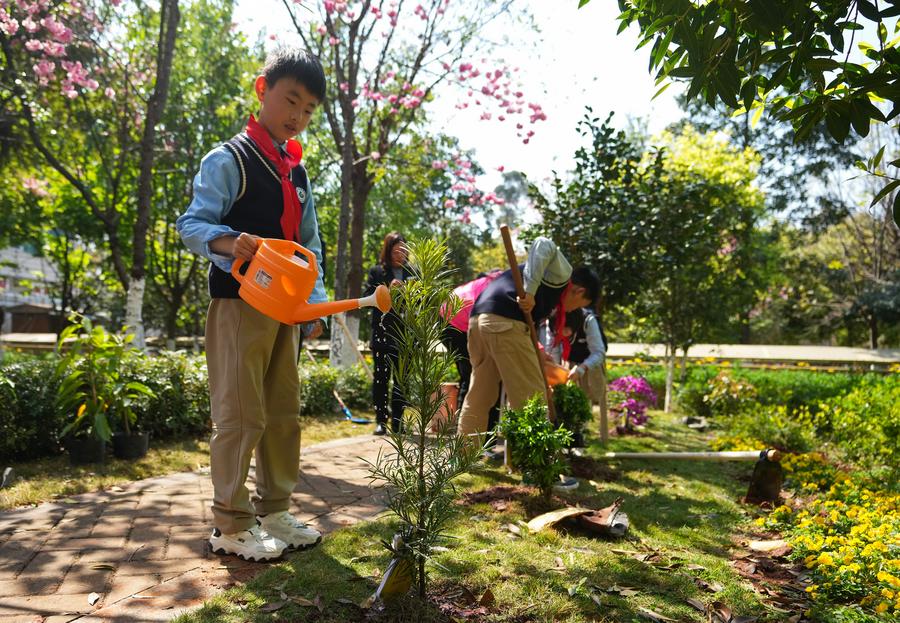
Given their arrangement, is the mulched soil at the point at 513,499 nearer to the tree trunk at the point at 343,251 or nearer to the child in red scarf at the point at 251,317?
the child in red scarf at the point at 251,317

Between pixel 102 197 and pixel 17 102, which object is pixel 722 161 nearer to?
pixel 17 102

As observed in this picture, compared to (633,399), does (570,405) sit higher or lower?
higher

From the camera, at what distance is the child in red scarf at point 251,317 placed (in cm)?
276

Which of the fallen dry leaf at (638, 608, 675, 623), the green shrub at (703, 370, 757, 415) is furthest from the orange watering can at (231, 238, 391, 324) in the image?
the green shrub at (703, 370, 757, 415)

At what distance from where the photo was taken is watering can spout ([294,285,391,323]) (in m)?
2.23

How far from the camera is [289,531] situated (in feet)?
9.89

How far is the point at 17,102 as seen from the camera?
12250 millimetres

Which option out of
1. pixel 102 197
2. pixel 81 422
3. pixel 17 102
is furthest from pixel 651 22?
pixel 102 197

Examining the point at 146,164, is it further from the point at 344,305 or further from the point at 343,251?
the point at 344,305

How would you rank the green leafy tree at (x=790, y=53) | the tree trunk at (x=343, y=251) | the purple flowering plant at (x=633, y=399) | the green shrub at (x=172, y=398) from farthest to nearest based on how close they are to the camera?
1. the tree trunk at (x=343, y=251)
2. the purple flowering plant at (x=633, y=399)
3. the green shrub at (x=172, y=398)
4. the green leafy tree at (x=790, y=53)

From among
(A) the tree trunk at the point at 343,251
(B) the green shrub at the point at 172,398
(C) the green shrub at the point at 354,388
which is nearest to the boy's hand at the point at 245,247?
(B) the green shrub at the point at 172,398

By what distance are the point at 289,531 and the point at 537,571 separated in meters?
1.19

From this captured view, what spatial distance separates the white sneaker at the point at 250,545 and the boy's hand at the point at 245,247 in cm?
128

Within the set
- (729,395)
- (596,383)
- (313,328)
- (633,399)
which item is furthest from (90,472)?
(729,395)
